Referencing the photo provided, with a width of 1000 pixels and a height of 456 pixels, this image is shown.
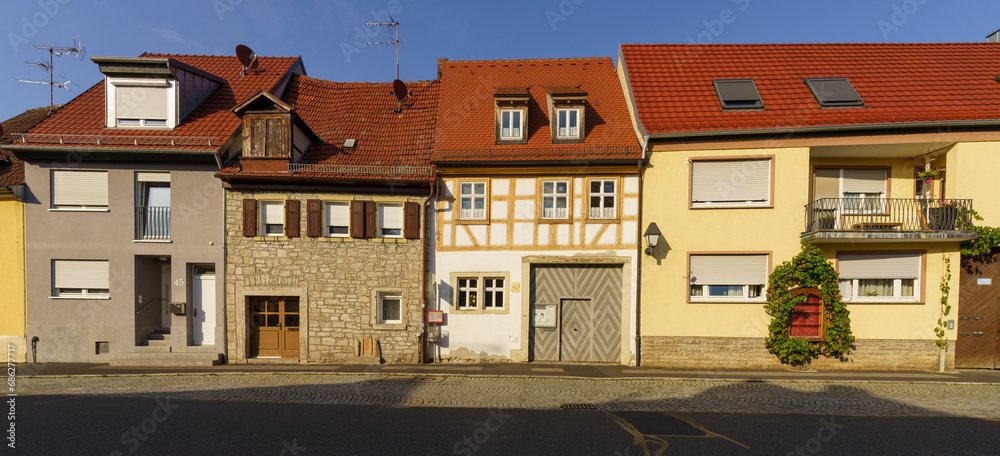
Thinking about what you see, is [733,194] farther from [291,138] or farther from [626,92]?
[291,138]

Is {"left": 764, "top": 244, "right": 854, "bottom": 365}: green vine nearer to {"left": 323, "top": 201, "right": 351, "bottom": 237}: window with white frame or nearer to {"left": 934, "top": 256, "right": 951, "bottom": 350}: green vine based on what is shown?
{"left": 934, "top": 256, "right": 951, "bottom": 350}: green vine

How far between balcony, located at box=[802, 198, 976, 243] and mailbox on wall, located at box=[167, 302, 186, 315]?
53.4 ft

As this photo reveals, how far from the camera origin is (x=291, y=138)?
12914 mm

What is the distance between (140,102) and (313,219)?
21.4 ft

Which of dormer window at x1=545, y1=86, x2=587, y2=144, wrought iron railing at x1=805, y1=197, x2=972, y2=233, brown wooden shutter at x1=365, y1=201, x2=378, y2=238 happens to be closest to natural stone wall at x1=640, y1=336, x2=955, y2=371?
wrought iron railing at x1=805, y1=197, x2=972, y2=233

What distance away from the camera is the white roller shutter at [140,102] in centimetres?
1373

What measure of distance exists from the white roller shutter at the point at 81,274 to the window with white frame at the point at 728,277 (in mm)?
15724

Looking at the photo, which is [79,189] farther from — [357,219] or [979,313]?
[979,313]

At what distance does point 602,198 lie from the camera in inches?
501

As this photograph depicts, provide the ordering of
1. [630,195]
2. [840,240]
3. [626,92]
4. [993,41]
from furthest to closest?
[993,41] < [626,92] < [630,195] < [840,240]

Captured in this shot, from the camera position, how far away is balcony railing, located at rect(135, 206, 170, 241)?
508 inches

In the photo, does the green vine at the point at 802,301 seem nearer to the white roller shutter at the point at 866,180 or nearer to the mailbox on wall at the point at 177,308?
the white roller shutter at the point at 866,180

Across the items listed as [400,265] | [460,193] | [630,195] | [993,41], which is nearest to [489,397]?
[400,265]

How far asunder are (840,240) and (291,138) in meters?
14.4
